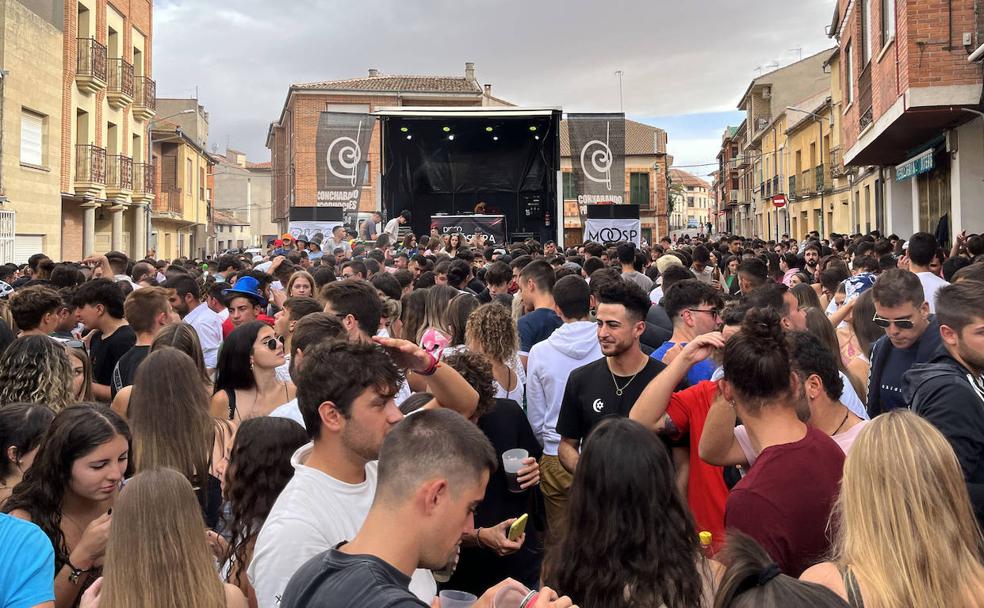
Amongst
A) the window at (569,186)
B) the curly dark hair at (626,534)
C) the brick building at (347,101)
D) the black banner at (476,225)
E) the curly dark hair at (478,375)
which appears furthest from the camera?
the window at (569,186)

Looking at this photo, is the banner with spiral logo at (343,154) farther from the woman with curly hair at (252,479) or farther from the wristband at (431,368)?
the woman with curly hair at (252,479)

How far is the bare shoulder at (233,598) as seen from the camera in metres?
2.65

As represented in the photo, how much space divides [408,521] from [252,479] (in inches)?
50.6

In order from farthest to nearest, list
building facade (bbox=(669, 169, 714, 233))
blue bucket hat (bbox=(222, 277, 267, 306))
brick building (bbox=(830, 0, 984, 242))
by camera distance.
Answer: building facade (bbox=(669, 169, 714, 233)) < brick building (bbox=(830, 0, 984, 242)) < blue bucket hat (bbox=(222, 277, 267, 306))

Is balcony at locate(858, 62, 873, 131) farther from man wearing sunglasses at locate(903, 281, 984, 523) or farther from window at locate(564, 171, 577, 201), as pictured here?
window at locate(564, 171, 577, 201)

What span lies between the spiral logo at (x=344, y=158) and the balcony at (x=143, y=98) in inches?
487

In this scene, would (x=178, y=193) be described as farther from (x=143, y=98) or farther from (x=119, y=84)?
(x=119, y=84)

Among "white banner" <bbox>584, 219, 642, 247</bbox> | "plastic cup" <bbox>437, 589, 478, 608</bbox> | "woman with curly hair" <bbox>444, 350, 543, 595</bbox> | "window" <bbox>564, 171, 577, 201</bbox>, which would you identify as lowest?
"plastic cup" <bbox>437, 589, 478, 608</bbox>

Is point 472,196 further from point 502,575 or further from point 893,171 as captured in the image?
point 502,575

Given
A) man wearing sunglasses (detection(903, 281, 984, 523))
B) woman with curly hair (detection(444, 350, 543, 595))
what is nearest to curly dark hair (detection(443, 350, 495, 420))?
woman with curly hair (detection(444, 350, 543, 595))

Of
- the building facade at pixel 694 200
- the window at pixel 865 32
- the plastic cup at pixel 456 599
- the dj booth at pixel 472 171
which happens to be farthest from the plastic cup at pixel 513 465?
the building facade at pixel 694 200

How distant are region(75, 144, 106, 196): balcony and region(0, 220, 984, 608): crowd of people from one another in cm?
2174

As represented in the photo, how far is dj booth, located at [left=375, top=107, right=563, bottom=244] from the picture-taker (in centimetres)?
2311

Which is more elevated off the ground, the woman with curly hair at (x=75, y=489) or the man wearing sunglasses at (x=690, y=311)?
the man wearing sunglasses at (x=690, y=311)
